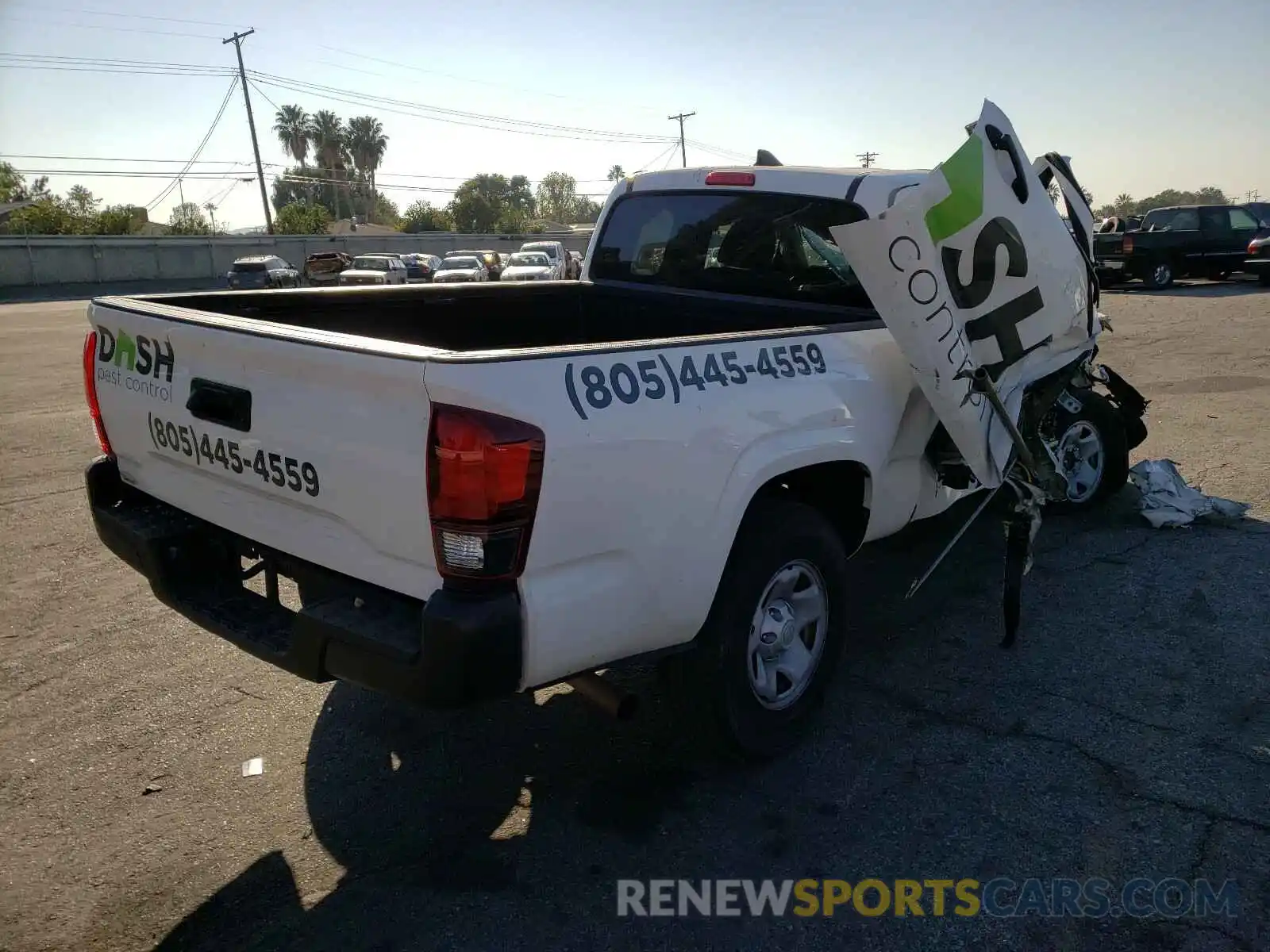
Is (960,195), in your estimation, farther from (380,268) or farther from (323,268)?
(323,268)

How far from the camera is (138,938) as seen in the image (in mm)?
2580

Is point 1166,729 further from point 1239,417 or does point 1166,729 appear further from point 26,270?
point 26,270

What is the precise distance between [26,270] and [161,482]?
46522 millimetres

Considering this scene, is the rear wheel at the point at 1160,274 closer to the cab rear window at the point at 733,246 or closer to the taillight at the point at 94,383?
the cab rear window at the point at 733,246

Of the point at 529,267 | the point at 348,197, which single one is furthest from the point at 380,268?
the point at 348,197

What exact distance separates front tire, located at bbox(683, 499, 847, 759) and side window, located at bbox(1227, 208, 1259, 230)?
24444mm

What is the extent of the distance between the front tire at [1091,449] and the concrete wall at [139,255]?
146 feet

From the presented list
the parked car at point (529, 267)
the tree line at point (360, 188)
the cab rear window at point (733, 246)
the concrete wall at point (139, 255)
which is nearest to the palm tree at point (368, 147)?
the tree line at point (360, 188)

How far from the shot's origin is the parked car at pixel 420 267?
3575 centimetres

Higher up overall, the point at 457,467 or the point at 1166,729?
the point at 457,467

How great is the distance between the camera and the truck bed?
407 cm

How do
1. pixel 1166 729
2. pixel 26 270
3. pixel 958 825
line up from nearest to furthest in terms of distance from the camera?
pixel 958 825
pixel 1166 729
pixel 26 270

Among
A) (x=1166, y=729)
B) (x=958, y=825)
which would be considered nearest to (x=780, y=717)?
(x=958, y=825)

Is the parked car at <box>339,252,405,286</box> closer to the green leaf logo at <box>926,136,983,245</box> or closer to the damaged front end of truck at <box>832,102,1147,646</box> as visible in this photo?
the damaged front end of truck at <box>832,102,1147,646</box>
